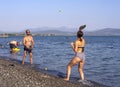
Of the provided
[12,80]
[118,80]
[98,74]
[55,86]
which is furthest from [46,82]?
[98,74]

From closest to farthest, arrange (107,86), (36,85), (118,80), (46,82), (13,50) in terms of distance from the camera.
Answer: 1. (36,85)
2. (46,82)
3. (107,86)
4. (118,80)
5. (13,50)

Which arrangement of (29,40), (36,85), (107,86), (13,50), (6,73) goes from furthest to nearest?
(13,50), (29,40), (107,86), (6,73), (36,85)

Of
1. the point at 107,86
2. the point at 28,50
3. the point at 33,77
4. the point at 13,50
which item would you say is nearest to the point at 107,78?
the point at 107,86

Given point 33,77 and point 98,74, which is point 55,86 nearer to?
point 33,77

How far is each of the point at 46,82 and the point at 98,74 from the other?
7.54 metres

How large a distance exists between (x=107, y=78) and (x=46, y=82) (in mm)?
6415

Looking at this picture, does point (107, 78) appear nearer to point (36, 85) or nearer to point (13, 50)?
point (36, 85)

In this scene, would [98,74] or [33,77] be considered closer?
[33,77]

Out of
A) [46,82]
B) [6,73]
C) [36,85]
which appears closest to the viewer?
[36,85]

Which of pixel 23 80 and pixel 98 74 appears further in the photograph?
pixel 98 74

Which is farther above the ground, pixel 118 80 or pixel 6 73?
pixel 6 73

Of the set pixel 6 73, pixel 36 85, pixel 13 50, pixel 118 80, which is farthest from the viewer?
pixel 13 50

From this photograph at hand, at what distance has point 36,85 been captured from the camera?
1070 cm

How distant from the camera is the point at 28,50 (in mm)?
18406
